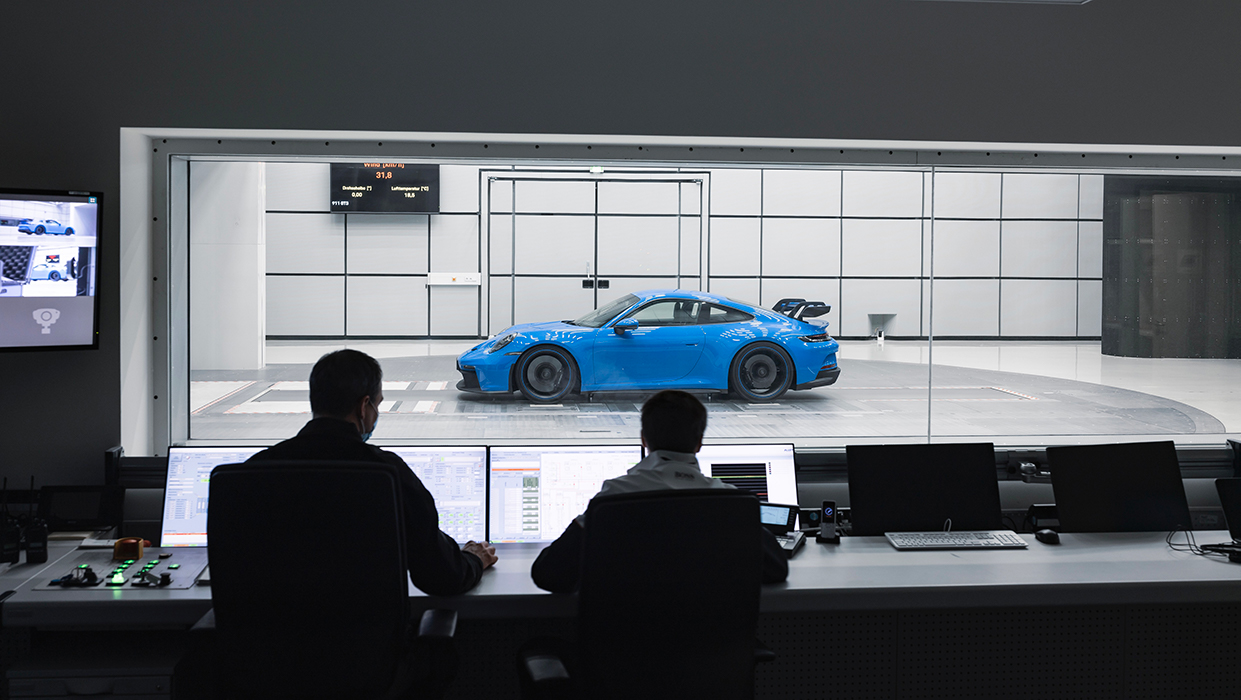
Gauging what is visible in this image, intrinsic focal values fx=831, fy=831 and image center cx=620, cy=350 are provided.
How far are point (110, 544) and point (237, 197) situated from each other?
1600mm

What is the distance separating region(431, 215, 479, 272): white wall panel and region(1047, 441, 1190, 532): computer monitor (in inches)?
98.8

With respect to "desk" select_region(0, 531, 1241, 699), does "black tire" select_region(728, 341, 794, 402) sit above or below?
above

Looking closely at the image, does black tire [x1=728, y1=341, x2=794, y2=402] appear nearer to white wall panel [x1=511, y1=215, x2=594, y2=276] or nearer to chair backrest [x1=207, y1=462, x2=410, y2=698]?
white wall panel [x1=511, y1=215, x2=594, y2=276]

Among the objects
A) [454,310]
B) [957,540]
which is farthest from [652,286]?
[957,540]

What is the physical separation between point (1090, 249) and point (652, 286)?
3.20 meters

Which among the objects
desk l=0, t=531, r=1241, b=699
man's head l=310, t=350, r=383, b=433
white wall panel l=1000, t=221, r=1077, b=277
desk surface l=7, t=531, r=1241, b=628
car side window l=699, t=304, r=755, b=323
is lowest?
desk l=0, t=531, r=1241, b=699

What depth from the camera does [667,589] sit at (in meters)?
1.56

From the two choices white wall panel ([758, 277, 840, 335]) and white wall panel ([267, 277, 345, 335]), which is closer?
white wall panel ([267, 277, 345, 335])

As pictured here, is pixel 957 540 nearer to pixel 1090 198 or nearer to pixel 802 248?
pixel 802 248

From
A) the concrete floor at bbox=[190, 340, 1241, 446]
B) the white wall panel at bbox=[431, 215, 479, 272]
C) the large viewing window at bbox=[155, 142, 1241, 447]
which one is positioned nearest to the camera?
the large viewing window at bbox=[155, 142, 1241, 447]

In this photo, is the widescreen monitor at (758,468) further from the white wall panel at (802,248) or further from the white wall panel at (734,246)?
the white wall panel at (802,248)

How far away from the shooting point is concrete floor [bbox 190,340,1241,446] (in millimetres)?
3623

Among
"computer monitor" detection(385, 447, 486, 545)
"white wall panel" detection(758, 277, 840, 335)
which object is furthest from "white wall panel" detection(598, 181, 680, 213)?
"computer monitor" detection(385, 447, 486, 545)

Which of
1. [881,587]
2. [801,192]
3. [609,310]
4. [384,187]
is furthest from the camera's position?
[609,310]
